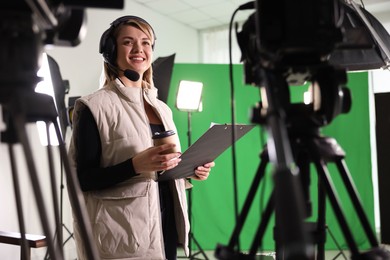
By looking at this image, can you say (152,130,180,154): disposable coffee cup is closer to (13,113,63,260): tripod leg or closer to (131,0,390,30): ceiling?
(13,113,63,260): tripod leg

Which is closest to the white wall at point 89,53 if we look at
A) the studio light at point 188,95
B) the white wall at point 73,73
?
the white wall at point 73,73

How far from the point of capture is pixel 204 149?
1233 mm

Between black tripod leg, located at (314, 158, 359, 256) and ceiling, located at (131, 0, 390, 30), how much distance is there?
13.0 ft

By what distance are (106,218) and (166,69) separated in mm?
1882

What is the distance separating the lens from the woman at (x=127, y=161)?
46.4 inches

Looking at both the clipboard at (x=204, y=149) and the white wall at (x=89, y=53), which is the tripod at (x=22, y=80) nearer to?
the clipboard at (x=204, y=149)

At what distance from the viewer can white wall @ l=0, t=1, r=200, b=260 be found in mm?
3121

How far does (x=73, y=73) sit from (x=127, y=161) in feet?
9.20

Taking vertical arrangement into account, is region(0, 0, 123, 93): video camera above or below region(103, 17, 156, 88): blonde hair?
below

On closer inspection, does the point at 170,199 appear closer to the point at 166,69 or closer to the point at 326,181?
the point at 326,181

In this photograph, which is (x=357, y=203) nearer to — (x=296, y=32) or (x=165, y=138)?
(x=296, y=32)

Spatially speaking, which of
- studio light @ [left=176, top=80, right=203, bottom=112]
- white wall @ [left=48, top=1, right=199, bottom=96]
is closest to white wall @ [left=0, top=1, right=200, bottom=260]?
white wall @ [left=48, top=1, right=199, bottom=96]

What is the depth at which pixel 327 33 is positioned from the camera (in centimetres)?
59

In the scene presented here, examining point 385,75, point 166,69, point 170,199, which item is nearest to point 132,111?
point 170,199
